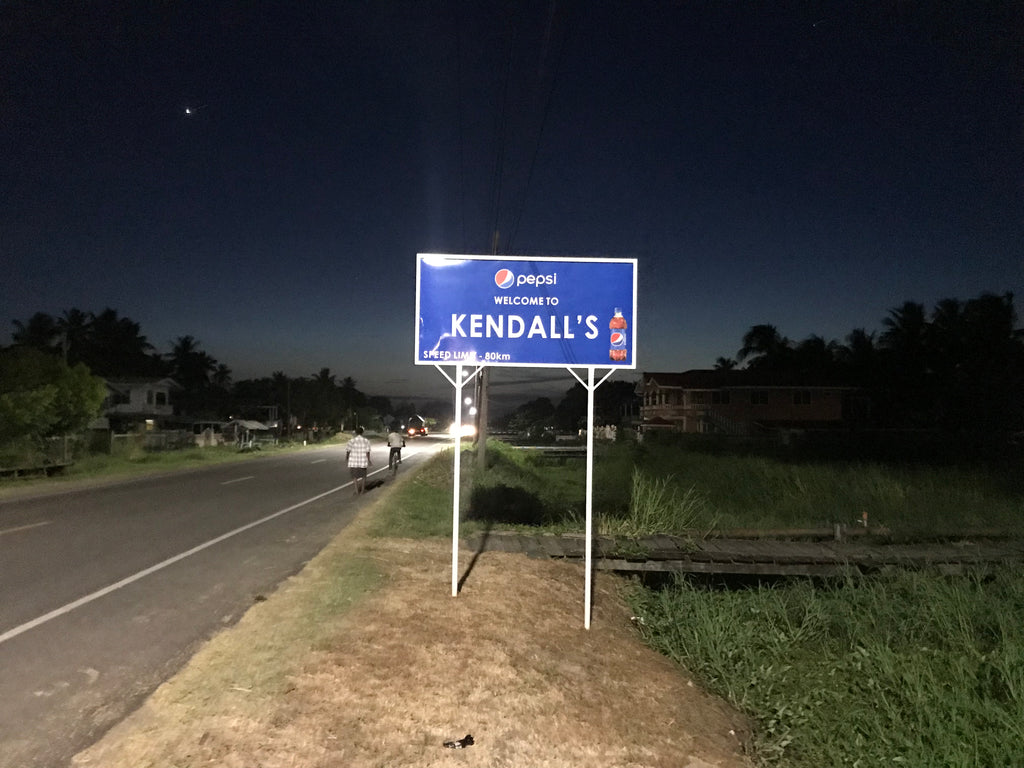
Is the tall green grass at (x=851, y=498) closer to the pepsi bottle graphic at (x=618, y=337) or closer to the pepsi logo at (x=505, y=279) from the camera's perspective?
the pepsi bottle graphic at (x=618, y=337)

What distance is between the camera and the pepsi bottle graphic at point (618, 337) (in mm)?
7199

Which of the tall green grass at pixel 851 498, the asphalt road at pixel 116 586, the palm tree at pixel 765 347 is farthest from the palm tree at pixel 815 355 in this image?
the asphalt road at pixel 116 586

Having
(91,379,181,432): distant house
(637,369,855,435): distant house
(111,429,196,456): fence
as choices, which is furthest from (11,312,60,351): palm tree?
(637,369,855,435): distant house

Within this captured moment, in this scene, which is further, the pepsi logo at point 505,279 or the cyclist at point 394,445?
the cyclist at point 394,445

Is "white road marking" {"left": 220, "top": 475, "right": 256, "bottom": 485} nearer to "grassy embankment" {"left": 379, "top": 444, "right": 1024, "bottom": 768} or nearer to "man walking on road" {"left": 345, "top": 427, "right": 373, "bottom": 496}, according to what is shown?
"man walking on road" {"left": 345, "top": 427, "right": 373, "bottom": 496}

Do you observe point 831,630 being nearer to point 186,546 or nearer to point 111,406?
point 186,546

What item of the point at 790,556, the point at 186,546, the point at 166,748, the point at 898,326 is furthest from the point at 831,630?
the point at 898,326

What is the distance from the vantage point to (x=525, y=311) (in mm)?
7309

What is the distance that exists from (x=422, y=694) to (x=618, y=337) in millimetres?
3686

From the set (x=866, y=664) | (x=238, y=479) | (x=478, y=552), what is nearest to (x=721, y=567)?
(x=478, y=552)

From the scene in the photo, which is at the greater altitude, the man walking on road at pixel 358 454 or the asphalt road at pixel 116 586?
the man walking on road at pixel 358 454

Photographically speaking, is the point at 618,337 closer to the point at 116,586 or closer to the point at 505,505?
the point at 116,586

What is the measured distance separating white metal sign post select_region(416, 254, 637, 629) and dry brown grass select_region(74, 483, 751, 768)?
4.56ft

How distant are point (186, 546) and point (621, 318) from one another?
7.24 meters
